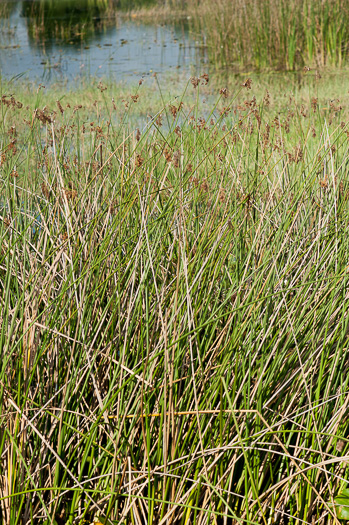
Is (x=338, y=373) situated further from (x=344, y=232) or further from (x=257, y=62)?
(x=257, y=62)

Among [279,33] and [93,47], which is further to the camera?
[93,47]

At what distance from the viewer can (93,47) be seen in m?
11.9

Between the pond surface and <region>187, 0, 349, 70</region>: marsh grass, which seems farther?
the pond surface

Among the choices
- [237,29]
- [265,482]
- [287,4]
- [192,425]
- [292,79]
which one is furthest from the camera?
[237,29]

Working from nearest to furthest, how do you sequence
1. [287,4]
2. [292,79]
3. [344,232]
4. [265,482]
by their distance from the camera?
[265,482] < [344,232] < [292,79] < [287,4]

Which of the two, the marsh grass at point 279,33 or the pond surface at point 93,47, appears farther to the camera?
the pond surface at point 93,47

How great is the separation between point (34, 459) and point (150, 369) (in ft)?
1.21

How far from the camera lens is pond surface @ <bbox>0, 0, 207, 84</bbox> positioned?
9.25 m

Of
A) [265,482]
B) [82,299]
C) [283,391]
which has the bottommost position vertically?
[265,482]

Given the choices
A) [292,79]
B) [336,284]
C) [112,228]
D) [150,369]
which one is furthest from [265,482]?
[292,79]

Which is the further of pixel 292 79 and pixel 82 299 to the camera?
pixel 292 79

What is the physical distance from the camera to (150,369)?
4.17ft

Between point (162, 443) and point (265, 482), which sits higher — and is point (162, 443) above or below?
above

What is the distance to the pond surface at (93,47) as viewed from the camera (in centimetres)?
925
